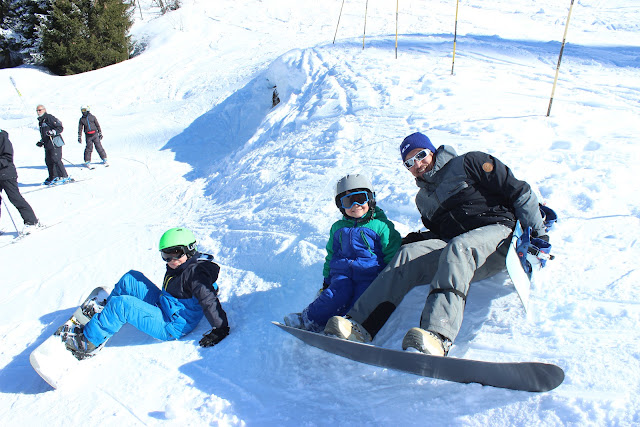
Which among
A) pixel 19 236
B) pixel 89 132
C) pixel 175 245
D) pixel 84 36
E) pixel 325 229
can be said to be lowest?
pixel 19 236

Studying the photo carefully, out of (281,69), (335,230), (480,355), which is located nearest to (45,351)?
(335,230)

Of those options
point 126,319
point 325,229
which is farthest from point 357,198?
point 126,319

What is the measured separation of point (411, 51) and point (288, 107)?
3.84 meters

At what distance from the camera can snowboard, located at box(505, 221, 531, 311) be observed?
2.51 m

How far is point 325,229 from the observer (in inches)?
180

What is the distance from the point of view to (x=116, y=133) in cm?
1294

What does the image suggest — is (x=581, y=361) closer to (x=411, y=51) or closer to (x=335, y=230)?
(x=335, y=230)

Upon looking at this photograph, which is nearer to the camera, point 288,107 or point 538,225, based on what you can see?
point 538,225

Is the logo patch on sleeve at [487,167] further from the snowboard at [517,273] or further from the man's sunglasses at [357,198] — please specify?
the man's sunglasses at [357,198]

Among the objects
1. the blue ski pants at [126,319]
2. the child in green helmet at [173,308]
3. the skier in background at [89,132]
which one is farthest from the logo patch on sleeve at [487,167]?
the skier in background at [89,132]

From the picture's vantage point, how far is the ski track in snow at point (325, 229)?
2.50 meters

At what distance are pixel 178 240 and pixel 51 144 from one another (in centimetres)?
776

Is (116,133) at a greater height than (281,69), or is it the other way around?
(281,69)

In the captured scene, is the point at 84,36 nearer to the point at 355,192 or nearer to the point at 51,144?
the point at 51,144
